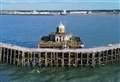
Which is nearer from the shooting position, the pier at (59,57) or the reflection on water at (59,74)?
the reflection on water at (59,74)

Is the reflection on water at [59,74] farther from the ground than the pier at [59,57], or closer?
closer

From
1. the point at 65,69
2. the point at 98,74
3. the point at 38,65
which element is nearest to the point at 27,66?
the point at 38,65

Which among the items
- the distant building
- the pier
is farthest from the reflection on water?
the distant building

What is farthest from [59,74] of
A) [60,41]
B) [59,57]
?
[60,41]

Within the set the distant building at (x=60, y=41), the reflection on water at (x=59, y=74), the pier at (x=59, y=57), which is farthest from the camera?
the distant building at (x=60, y=41)

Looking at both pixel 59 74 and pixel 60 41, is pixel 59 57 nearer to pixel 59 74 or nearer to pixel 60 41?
pixel 59 74

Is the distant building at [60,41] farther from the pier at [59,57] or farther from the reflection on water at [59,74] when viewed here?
the reflection on water at [59,74]

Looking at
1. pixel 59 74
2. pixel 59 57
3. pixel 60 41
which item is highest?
pixel 60 41

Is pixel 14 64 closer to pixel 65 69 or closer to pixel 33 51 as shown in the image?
pixel 33 51

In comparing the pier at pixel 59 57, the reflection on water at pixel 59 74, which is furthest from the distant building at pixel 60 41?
the reflection on water at pixel 59 74
